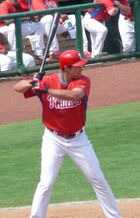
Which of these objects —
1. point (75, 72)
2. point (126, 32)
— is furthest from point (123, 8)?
point (75, 72)

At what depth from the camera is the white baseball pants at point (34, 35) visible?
12.6 m

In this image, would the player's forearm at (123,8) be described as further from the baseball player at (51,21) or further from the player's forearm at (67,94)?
the player's forearm at (67,94)

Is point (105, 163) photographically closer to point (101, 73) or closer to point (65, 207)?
point (65, 207)

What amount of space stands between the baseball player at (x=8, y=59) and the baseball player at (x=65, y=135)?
23.5ft

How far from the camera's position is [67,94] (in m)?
5.20

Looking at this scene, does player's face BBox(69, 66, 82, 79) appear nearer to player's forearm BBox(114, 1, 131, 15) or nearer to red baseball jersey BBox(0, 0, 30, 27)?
red baseball jersey BBox(0, 0, 30, 27)

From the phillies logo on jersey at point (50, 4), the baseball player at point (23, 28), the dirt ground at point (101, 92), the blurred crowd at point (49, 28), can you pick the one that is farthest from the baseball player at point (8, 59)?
the phillies logo on jersey at point (50, 4)

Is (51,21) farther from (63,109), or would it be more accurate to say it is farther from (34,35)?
(63,109)

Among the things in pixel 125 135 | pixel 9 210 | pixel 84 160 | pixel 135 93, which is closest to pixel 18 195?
pixel 9 210

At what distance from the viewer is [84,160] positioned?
210 inches

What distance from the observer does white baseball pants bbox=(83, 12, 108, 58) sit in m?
13.1

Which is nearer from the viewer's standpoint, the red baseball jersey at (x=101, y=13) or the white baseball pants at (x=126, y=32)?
the red baseball jersey at (x=101, y=13)

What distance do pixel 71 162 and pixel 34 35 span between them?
5.23 meters

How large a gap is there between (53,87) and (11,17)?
7.20 meters
